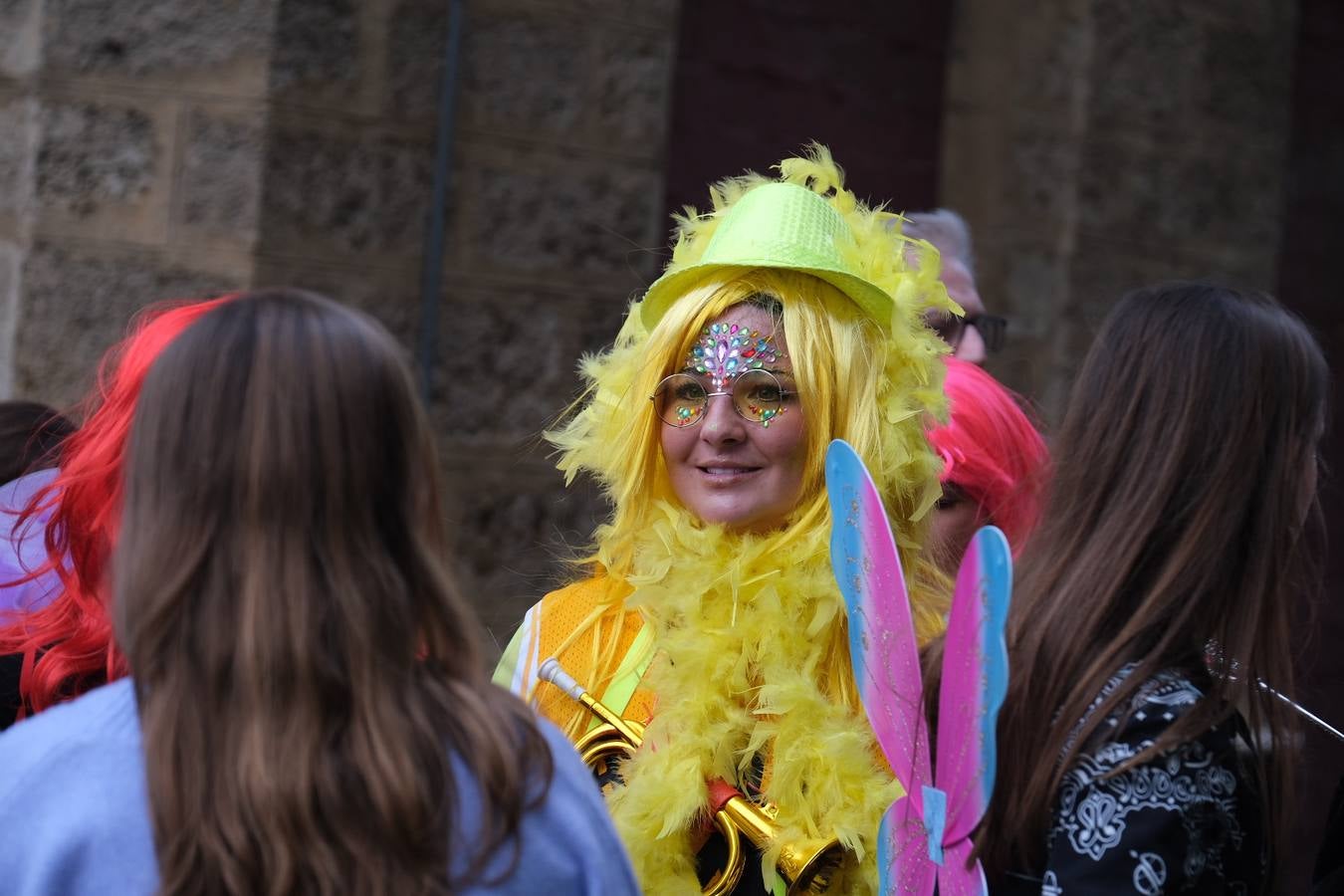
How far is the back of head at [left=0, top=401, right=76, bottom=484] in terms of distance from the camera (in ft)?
8.21

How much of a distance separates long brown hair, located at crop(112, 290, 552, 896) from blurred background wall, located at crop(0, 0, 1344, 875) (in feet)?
5.49

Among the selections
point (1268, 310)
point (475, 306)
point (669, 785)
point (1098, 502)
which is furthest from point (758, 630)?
point (475, 306)

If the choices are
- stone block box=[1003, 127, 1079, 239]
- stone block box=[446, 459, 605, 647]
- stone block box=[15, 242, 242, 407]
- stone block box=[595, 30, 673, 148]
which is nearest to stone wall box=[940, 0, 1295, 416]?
stone block box=[1003, 127, 1079, 239]

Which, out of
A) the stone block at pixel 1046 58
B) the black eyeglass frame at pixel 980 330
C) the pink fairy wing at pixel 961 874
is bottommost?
the pink fairy wing at pixel 961 874

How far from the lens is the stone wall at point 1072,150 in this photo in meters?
4.93

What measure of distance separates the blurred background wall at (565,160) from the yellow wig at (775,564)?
2.65 ft

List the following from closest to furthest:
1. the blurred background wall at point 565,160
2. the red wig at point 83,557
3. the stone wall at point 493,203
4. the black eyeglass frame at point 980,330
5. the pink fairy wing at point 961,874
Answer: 1. the pink fairy wing at point 961,874
2. the red wig at point 83,557
3. the black eyeglass frame at point 980,330
4. the blurred background wall at point 565,160
5. the stone wall at point 493,203

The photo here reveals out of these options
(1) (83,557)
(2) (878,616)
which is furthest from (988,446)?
(1) (83,557)

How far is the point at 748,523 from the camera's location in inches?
93.4

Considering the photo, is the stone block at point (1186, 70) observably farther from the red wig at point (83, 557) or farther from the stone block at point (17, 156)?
the red wig at point (83, 557)

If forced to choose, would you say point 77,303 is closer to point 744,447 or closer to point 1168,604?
point 744,447

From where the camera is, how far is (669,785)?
216 cm

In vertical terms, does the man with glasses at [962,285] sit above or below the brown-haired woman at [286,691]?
above

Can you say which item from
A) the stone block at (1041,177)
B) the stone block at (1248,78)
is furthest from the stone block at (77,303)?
the stone block at (1248,78)
